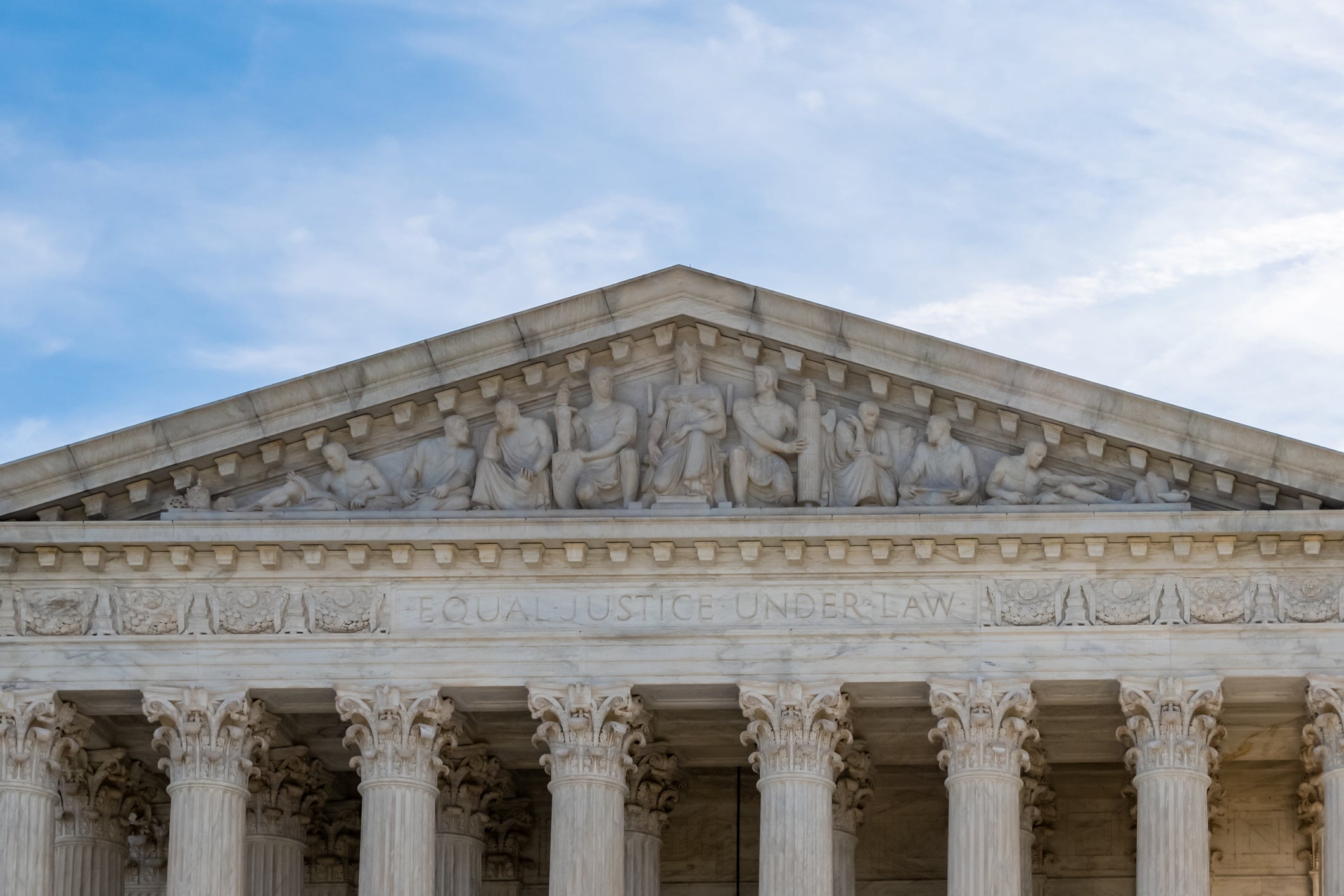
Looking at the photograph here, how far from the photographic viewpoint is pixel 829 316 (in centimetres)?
4216

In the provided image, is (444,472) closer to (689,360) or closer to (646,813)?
(689,360)

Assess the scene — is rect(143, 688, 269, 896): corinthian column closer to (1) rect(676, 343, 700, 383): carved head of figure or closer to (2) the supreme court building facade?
(2) the supreme court building facade

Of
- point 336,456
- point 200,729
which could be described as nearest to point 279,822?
point 200,729

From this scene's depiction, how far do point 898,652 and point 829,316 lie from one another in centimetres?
470

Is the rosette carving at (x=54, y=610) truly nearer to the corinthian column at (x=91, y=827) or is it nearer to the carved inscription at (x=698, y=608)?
the corinthian column at (x=91, y=827)

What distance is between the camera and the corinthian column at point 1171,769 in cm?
4041

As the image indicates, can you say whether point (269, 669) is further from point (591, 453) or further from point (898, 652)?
point (898, 652)

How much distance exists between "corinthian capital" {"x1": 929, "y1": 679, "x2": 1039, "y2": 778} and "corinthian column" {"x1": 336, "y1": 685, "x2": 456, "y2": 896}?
22.3ft

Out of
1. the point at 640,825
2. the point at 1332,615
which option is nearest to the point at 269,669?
the point at 640,825

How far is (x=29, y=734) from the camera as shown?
42.0m

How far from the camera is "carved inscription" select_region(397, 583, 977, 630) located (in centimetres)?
4169

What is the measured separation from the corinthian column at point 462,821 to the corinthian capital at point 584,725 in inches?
136

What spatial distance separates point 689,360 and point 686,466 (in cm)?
164

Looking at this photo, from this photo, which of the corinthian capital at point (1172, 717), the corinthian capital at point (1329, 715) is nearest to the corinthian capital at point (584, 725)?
the corinthian capital at point (1172, 717)
